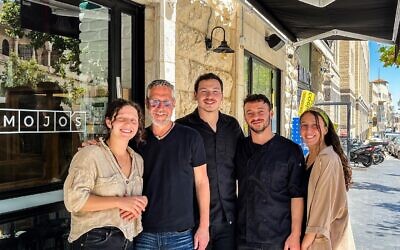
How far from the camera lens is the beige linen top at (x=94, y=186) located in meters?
2.01

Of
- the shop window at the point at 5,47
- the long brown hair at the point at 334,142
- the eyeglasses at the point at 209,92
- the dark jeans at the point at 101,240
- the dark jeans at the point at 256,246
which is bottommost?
the dark jeans at the point at 256,246

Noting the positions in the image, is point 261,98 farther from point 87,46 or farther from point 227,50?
point 227,50

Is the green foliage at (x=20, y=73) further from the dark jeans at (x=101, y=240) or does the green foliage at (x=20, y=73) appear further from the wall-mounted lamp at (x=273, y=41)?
the wall-mounted lamp at (x=273, y=41)

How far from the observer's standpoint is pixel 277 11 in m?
4.98

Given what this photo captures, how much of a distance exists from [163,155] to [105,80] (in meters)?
1.43

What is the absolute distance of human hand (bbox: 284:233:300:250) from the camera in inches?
100

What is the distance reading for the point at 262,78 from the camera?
7625 mm

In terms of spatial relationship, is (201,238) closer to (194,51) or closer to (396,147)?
(194,51)

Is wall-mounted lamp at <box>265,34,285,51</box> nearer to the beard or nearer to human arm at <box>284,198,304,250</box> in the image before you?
the beard

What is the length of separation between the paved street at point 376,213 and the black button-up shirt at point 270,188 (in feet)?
10.2

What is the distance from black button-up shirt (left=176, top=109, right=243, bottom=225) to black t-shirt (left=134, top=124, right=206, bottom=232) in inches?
10.4

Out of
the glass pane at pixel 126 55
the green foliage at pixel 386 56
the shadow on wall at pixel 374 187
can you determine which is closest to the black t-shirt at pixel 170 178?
the glass pane at pixel 126 55

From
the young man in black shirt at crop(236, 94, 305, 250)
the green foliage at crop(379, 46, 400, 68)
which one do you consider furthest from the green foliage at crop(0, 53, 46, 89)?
the green foliage at crop(379, 46, 400, 68)

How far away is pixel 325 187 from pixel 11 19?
2195 millimetres
